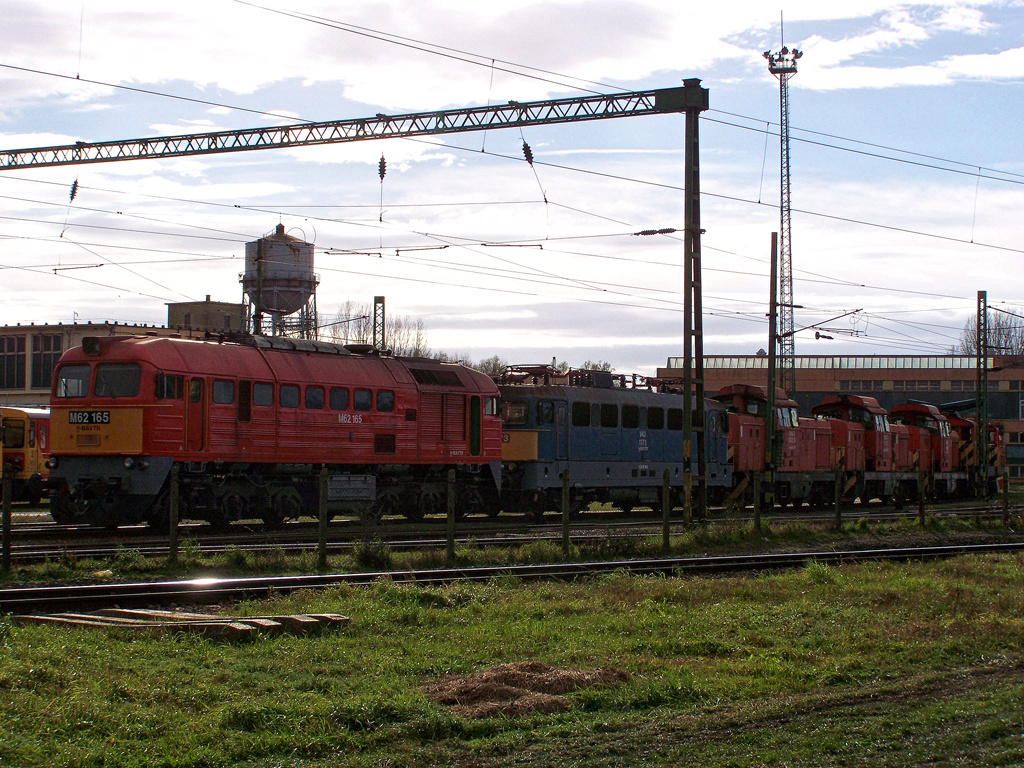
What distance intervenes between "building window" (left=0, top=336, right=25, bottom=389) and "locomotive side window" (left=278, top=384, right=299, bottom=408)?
44.7 m

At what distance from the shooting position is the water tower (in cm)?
5853

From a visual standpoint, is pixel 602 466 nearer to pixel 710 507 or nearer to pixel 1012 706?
pixel 710 507

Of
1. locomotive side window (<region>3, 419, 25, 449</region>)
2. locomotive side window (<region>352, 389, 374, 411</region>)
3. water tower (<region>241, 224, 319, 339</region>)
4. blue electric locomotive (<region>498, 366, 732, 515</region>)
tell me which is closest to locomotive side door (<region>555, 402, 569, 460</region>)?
blue electric locomotive (<region>498, 366, 732, 515</region>)

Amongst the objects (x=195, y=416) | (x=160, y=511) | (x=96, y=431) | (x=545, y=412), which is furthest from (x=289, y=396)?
(x=545, y=412)

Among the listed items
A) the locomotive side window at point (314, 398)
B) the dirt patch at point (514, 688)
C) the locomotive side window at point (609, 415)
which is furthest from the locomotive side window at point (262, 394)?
the dirt patch at point (514, 688)

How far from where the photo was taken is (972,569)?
57.5ft

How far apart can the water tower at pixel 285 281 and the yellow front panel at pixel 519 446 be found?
30731 millimetres

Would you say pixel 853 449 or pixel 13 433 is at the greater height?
pixel 13 433

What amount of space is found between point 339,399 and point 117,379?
5238mm

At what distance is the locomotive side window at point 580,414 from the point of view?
3031 cm

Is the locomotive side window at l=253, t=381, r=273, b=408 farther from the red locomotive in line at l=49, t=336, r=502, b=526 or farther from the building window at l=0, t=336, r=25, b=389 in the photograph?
the building window at l=0, t=336, r=25, b=389

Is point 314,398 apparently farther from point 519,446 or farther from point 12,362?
point 12,362

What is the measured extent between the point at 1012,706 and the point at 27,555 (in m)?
13.4

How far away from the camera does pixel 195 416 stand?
2156cm
